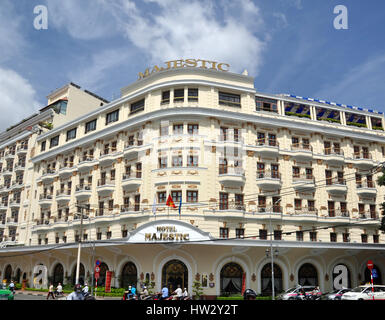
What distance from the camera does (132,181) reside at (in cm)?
3700

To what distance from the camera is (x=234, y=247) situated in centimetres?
3269

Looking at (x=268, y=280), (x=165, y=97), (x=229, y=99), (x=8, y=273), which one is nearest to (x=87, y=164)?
(x=165, y=97)

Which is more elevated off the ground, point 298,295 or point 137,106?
point 137,106

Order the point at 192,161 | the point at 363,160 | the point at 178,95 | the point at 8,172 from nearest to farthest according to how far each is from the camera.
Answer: the point at 192,161 < the point at 178,95 < the point at 363,160 < the point at 8,172

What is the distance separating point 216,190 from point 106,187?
12.9m

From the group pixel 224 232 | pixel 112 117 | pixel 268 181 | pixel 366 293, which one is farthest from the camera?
pixel 112 117

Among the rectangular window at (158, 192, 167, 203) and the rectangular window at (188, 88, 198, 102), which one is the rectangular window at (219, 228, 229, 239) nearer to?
the rectangular window at (158, 192, 167, 203)

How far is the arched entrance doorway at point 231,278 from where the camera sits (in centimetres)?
3303

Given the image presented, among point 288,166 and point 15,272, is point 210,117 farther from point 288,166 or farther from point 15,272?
point 15,272

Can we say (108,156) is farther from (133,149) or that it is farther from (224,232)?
(224,232)

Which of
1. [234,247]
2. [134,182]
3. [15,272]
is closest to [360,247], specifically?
[234,247]

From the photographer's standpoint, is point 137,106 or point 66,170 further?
point 66,170

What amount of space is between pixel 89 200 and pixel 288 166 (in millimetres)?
23361

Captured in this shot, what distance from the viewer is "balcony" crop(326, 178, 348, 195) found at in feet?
127
